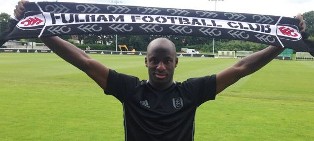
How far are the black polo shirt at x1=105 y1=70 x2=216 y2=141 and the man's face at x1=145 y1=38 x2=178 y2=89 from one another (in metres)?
0.09

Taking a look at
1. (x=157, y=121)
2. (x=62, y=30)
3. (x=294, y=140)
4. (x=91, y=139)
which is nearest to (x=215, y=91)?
(x=157, y=121)

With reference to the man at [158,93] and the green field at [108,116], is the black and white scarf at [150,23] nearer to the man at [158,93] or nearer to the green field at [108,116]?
the man at [158,93]

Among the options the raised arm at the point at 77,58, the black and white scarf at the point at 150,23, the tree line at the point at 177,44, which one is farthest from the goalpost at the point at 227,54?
the raised arm at the point at 77,58

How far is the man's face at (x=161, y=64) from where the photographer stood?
398 cm

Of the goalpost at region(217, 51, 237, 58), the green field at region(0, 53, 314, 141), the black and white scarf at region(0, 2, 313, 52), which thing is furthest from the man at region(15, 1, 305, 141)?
the goalpost at region(217, 51, 237, 58)

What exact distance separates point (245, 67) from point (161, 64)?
963mm

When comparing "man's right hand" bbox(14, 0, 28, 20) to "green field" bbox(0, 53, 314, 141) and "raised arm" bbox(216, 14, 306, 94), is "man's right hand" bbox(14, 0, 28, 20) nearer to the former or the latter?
"raised arm" bbox(216, 14, 306, 94)

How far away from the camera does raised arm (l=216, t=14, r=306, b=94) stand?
4.33 meters

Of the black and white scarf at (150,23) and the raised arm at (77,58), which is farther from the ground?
the black and white scarf at (150,23)

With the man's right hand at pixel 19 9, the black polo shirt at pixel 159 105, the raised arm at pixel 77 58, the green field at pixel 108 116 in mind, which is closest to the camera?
the black polo shirt at pixel 159 105

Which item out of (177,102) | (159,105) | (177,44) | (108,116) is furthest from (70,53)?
(177,44)

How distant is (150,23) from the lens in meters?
4.62

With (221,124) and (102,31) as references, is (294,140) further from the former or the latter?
(102,31)

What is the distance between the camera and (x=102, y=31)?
15.1 feet
